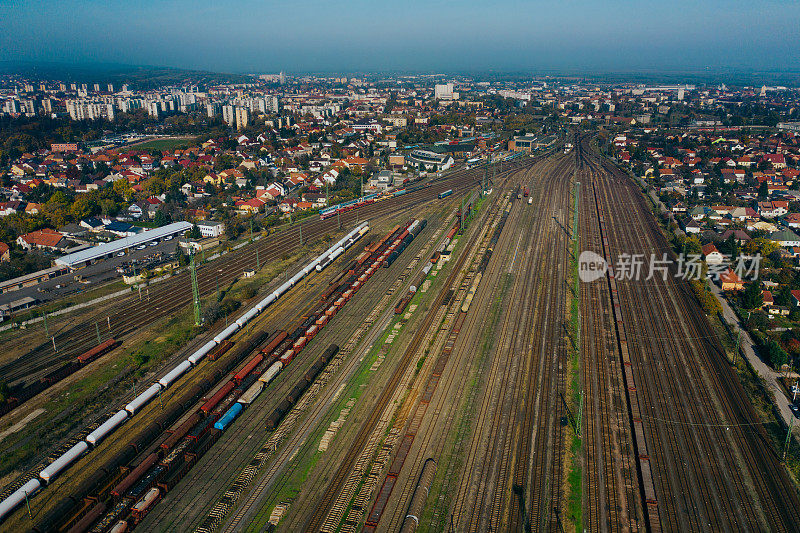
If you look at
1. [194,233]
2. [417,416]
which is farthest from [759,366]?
[194,233]

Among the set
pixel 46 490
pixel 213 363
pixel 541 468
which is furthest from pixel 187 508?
pixel 541 468

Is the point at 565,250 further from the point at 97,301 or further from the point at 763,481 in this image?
the point at 97,301

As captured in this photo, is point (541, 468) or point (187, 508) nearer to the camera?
point (187, 508)

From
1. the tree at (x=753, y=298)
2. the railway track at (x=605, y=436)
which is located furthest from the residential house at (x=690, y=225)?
the railway track at (x=605, y=436)

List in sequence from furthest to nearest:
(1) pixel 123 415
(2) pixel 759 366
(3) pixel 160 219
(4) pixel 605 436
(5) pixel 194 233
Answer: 1. (3) pixel 160 219
2. (5) pixel 194 233
3. (2) pixel 759 366
4. (1) pixel 123 415
5. (4) pixel 605 436

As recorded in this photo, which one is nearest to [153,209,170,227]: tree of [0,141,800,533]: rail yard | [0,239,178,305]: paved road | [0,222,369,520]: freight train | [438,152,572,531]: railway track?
[0,239,178,305]: paved road

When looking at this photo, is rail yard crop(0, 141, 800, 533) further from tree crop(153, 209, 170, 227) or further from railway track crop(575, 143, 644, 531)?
tree crop(153, 209, 170, 227)

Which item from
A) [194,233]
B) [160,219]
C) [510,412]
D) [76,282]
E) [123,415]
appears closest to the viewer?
[123,415]

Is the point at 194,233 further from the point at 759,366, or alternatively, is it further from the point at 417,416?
the point at 759,366
